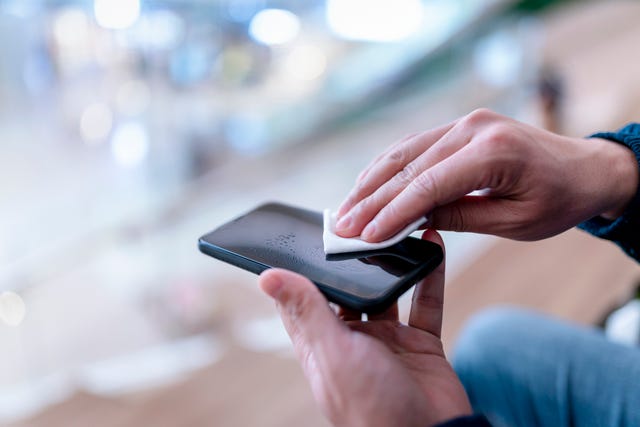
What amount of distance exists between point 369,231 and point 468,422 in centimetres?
21

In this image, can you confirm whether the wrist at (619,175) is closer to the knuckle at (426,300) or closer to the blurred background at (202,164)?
the knuckle at (426,300)

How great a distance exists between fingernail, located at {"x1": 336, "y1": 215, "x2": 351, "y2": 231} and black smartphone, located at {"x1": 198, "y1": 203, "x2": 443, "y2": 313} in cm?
3

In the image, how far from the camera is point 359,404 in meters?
0.46

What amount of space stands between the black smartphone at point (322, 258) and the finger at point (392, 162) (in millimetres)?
59

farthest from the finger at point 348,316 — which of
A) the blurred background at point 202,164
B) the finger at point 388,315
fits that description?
A: the blurred background at point 202,164

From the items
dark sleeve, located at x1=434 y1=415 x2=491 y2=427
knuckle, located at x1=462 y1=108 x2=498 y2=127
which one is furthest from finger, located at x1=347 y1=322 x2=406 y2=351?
knuckle, located at x1=462 y1=108 x2=498 y2=127

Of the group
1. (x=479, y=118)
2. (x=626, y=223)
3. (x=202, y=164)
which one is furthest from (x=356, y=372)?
→ (x=202, y=164)

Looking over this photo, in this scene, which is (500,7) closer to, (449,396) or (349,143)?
(349,143)

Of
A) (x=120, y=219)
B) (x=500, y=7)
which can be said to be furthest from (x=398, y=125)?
(x=120, y=219)

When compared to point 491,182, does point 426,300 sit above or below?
below

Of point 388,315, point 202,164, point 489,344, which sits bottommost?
point 202,164

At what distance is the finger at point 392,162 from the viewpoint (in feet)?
2.01

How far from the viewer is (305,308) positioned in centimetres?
49

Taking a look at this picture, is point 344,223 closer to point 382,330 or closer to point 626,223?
point 382,330
